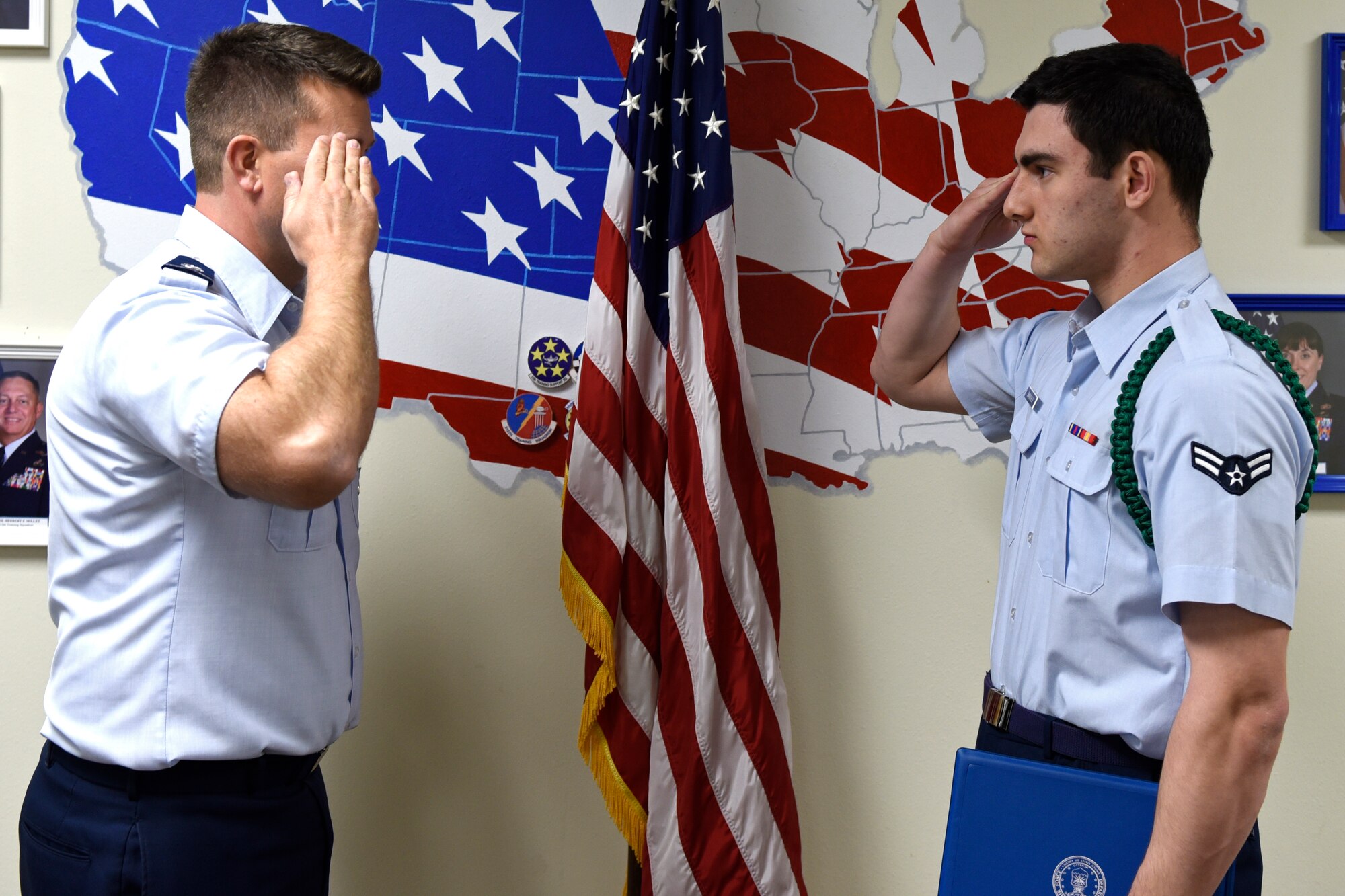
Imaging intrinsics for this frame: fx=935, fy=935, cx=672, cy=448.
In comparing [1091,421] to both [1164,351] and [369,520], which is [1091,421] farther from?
[369,520]

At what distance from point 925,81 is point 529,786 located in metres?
1.64

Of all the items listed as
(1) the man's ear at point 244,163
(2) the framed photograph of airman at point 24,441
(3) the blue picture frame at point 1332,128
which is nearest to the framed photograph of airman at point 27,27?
(2) the framed photograph of airman at point 24,441

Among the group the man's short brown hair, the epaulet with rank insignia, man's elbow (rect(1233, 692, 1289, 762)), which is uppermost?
the man's short brown hair

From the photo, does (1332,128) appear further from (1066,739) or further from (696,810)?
(696,810)

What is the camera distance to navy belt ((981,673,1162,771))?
3.74ft

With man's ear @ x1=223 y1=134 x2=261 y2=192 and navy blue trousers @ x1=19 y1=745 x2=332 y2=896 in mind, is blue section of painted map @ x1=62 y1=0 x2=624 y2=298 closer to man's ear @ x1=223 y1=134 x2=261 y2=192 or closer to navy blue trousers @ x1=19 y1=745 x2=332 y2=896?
man's ear @ x1=223 y1=134 x2=261 y2=192

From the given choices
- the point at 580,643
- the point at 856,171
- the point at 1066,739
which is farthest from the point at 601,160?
the point at 1066,739

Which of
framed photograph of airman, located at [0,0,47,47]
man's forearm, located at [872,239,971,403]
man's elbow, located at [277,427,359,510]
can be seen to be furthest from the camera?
framed photograph of airman, located at [0,0,47,47]

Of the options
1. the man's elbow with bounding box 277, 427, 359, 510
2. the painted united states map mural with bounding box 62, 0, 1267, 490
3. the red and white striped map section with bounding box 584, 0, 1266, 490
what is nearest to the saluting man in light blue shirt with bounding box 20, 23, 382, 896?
the man's elbow with bounding box 277, 427, 359, 510

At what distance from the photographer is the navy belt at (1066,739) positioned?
1.14 m

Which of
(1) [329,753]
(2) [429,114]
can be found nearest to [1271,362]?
(2) [429,114]

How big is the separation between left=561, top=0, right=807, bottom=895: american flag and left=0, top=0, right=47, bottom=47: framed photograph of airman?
1.15 m

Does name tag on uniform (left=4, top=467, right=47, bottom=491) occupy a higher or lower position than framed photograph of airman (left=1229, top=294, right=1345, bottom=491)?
lower

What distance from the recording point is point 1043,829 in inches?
43.2
